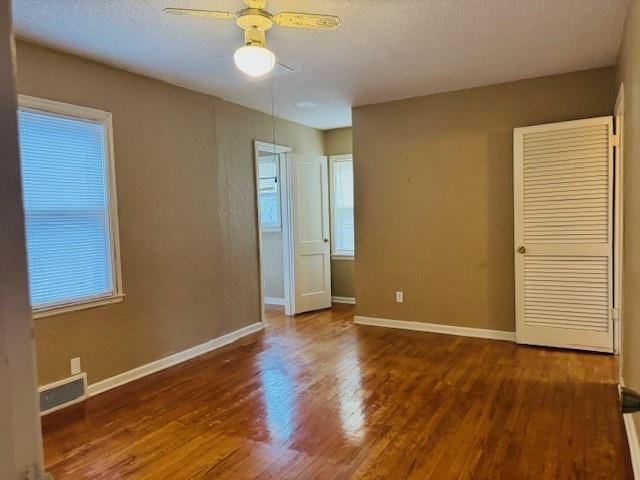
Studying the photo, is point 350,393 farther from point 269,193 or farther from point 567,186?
point 269,193

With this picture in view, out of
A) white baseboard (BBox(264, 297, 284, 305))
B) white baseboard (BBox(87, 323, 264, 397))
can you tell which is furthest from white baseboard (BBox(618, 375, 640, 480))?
white baseboard (BBox(264, 297, 284, 305))

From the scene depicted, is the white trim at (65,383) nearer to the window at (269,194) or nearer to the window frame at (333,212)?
the window at (269,194)

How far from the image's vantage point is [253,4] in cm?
248

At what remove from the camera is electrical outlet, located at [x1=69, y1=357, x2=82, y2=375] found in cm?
323

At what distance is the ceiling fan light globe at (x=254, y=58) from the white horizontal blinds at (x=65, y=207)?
1.45m

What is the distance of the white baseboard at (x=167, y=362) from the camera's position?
11.3 feet

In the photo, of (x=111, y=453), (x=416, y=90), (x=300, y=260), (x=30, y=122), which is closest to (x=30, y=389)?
(x=111, y=453)

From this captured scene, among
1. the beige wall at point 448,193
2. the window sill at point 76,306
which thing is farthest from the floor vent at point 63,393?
the beige wall at point 448,193

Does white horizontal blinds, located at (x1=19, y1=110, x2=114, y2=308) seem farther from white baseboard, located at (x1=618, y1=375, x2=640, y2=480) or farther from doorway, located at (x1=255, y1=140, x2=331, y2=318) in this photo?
white baseboard, located at (x1=618, y1=375, x2=640, y2=480)

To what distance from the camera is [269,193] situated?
21.2ft

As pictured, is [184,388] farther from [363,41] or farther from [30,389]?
[30,389]

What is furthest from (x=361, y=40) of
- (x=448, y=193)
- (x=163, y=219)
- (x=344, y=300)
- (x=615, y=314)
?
(x=344, y=300)

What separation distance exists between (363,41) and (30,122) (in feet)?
7.38

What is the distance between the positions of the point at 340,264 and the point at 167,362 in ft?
10.3
